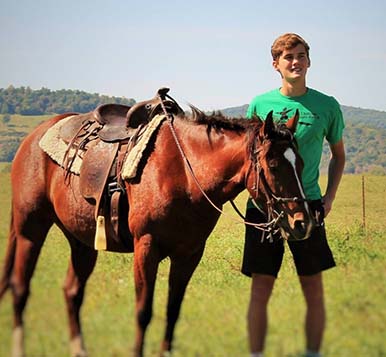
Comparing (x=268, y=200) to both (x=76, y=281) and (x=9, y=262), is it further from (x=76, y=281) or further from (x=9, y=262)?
(x=9, y=262)

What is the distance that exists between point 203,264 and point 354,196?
2240cm

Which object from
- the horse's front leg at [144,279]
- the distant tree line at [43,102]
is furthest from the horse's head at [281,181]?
the distant tree line at [43,102]

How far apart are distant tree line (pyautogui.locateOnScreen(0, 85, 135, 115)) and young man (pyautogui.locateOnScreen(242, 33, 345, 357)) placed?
86.9 m

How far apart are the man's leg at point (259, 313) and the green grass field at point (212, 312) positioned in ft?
0.87

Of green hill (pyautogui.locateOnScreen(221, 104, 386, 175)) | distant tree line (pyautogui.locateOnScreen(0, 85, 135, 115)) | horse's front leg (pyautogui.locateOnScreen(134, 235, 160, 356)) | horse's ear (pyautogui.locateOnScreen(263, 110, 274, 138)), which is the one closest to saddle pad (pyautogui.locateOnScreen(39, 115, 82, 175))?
horse's front leg (pyautogui.locateOnScreen(134, 235, 160, 356))

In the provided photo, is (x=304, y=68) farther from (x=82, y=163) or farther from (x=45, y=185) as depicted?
(x=45, y=185)

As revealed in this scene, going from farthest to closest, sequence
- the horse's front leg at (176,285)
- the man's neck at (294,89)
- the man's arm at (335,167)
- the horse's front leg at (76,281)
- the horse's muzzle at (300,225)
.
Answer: the horse's front leg at (76,281) < the horse's front leg at (176,285) < the man's arm at (335,167) < the man's neck at (294,89) < the horse's muzzle at (300,225)

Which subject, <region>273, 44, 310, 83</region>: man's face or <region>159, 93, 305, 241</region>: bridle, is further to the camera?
<region>273, 44, 310, 83</region>: man's face

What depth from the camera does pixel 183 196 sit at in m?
4.76

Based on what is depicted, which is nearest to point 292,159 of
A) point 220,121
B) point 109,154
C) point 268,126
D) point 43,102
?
point 268,126

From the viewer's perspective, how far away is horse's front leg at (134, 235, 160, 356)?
4.76m

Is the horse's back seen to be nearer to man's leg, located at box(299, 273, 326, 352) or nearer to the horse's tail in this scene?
the horse's tail

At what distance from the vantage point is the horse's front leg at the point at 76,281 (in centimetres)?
573

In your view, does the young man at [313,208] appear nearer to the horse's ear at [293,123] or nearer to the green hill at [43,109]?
the horse's ear at [293,123]
